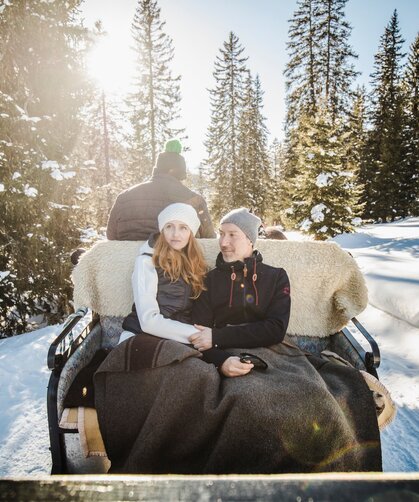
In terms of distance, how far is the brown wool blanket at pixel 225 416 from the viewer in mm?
1792

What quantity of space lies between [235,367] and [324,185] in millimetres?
11335

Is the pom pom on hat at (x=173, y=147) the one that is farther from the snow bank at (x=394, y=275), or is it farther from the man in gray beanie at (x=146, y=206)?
the snow bank at (x=394, y=275)

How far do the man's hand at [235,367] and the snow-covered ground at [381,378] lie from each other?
64.0 inches

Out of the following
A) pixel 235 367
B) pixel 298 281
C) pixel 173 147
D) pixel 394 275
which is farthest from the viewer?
pixel 394 275

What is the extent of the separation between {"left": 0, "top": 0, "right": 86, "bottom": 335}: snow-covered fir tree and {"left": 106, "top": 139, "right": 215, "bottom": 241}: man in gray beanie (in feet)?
10.5

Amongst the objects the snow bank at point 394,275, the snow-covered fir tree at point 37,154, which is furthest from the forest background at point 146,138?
the snow bank at point 394,275

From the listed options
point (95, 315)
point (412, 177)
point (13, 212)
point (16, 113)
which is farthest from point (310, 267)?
point (412, 177)

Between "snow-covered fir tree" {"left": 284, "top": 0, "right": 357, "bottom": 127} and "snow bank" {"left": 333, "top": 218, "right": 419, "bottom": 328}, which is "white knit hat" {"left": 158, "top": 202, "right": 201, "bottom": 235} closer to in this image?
"snow bank" {"left": 333, "top": 218, "right": 419, "bottom": 328}

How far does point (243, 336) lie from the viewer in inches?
99.9

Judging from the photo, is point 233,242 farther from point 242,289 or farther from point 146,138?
point 146,138

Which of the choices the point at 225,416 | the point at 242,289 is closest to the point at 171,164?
the point at 242,289

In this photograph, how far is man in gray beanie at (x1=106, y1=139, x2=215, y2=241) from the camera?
3.65 m

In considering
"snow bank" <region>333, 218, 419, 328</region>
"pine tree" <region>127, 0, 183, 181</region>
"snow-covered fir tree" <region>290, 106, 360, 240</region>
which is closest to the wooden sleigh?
"snow bank" <region>333, 218, 419, 328</region>

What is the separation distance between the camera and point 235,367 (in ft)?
7.06
